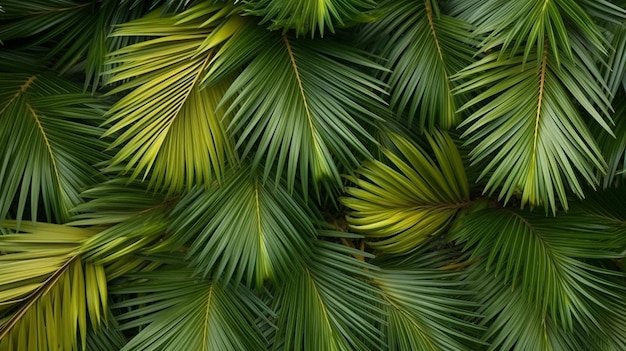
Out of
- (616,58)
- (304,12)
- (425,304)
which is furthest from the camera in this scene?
(425,304)

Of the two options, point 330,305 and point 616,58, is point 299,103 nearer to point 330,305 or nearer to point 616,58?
point 330,305

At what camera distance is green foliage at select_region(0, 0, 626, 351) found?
4.48ft

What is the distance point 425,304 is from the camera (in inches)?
59.0

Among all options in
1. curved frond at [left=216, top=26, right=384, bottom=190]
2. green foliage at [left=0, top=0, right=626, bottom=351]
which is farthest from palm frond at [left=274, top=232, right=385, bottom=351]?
curved frond at [left=216, top=26, right=384, bottom=190]

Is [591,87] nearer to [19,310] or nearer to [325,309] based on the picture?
[325,309]

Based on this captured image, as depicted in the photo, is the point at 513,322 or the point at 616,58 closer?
the point at 616,58

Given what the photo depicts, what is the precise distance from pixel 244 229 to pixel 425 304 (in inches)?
20.4

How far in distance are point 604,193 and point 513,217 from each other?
283mm

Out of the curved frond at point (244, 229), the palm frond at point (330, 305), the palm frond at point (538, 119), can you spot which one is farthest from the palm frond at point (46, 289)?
the palm frond at point (538, 119)

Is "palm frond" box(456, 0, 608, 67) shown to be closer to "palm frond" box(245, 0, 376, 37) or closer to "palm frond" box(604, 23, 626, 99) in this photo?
"palm frond" box(604, 23, 626, 99)

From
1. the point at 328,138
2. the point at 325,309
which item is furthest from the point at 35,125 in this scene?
the point at 325,309

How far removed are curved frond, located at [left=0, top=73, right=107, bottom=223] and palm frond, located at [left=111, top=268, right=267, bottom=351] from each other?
0.30 meters

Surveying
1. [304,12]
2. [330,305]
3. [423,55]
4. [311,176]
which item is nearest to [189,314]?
[330,305]

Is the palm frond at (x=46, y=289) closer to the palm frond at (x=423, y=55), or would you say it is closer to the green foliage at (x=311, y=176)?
the green foliage at (x=311, y=176)
